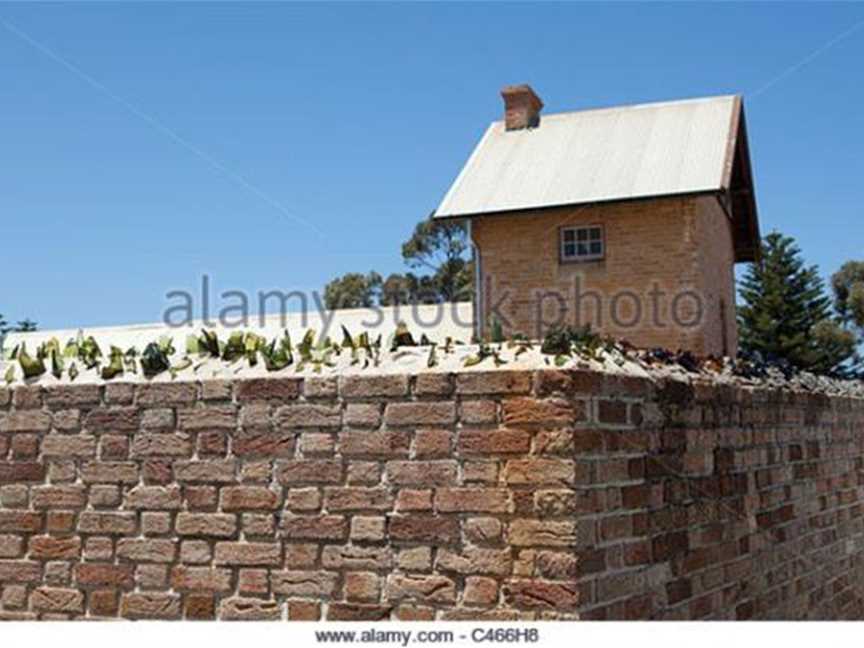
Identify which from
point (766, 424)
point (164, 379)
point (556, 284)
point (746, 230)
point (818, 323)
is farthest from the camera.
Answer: point (818, 323)

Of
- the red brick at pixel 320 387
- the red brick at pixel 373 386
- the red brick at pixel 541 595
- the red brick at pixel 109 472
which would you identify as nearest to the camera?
the red brick at pixel 541 595

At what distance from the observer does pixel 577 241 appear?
17.2 m

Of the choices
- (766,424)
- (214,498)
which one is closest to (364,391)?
(214,498)

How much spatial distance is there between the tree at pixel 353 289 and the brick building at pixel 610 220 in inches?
899

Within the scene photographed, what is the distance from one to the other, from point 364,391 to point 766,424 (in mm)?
3151

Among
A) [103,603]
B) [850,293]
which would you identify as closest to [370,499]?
[103,603]

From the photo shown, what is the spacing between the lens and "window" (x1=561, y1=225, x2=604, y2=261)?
17000 mm

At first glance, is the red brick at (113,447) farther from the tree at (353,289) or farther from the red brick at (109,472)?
the tree at (353,289)

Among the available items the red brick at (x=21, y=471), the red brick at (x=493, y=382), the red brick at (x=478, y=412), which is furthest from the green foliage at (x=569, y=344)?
the red brick at (x=21, y=471)

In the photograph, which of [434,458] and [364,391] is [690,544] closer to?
[434,458]

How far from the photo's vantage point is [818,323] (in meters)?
36.2

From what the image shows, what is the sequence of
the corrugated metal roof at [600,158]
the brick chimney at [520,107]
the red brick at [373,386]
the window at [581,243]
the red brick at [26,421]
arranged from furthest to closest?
the brick chimney at [520,107], the window at [581,243], the corrugated metal roof at [600,158], the red brick at [26,421], the red brick at [373,386]

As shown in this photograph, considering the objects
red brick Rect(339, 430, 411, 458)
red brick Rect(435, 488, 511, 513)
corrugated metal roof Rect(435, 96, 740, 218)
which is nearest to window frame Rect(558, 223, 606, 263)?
corrugated metal roof Rect(435, 96, 740, 218)

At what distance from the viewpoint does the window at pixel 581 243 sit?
1700 cm
